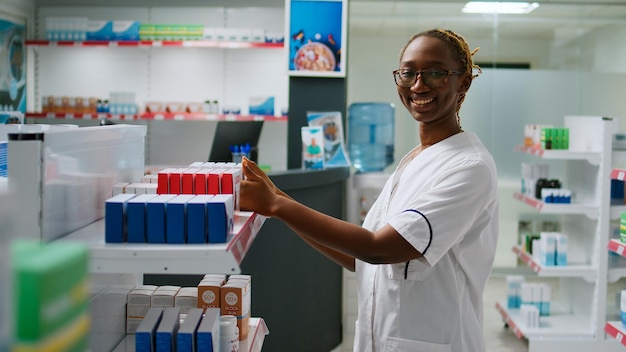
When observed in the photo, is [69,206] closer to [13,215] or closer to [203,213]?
[203,213]

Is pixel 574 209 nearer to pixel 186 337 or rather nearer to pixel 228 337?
pixel 228 337

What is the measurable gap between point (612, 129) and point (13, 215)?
5.11 metres

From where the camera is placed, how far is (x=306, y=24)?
5.44 m

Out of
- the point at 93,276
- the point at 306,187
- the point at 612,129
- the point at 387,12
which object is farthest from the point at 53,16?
the point at 93,276

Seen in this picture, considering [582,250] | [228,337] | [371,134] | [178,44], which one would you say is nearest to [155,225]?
[228,337]

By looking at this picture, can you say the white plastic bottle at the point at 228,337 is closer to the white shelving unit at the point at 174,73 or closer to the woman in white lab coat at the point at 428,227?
the woman in white lab coat at the point at 428,227

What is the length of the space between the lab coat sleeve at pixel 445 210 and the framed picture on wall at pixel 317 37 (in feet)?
11.7

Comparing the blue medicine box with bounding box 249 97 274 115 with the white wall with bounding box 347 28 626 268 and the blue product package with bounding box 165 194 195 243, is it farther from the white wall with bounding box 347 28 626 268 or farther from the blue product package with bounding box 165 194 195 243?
the blue product package with bounding box 165 194 195 243

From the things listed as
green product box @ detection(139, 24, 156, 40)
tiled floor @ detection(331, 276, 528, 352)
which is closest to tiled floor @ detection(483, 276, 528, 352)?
tiled floor @ detection(331, 276, 528, 352)

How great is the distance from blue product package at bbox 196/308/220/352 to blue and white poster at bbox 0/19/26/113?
19.9ft

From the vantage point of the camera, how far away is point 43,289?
2.27 feet

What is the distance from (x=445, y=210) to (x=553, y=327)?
4.04m

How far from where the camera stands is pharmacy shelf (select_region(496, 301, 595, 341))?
17.7ft

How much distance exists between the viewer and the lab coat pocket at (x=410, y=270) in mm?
2031
